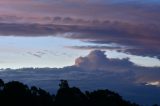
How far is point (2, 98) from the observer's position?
341 ft

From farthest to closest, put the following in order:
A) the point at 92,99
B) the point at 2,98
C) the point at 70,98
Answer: the point at 92,99, the point at 70,98, the point at 2,98

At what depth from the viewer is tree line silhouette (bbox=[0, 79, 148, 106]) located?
105375 millimetres

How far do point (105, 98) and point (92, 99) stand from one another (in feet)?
8.72

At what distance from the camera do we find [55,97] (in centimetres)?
11869

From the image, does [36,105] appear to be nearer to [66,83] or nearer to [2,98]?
[2,98]

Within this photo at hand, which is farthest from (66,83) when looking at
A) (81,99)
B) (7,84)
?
(7,84)

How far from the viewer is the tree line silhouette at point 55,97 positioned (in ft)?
346

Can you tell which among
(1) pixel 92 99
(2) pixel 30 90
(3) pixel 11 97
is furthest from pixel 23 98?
(1) pixel 92 99

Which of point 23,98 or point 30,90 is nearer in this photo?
point 23,98

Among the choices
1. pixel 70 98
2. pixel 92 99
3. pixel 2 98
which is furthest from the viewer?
pixel 92 99

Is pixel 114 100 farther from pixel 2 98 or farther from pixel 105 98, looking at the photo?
pixel 2 98

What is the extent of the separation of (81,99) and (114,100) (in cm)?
967

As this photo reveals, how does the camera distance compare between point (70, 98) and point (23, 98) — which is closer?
point (23, 98)

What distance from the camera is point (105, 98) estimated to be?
125m
